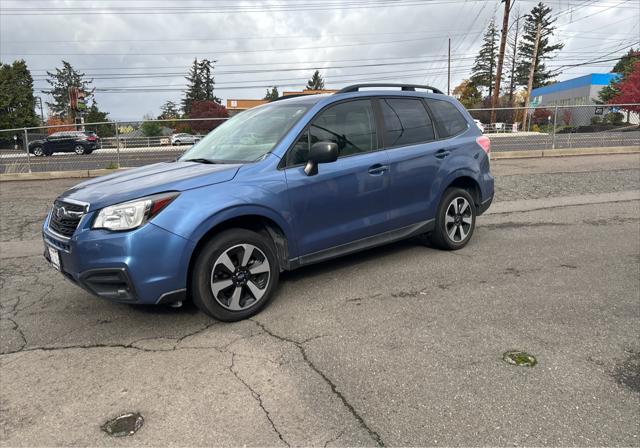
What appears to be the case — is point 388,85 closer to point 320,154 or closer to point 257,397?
point 320,154

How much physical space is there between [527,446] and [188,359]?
212 cm

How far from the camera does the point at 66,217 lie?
3654mm

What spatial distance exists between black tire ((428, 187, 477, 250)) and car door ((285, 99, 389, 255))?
95 cm

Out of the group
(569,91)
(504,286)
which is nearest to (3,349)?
(504,286)

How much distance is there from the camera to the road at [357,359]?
2504 millimetres

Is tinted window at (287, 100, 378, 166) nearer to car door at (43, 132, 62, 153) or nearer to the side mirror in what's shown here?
the side mirror

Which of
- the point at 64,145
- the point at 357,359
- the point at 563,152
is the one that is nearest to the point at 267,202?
the point at 357,359

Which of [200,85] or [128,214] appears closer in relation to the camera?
[128,214]

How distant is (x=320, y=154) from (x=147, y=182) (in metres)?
1.39

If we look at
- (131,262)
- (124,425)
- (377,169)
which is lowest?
(124,425)

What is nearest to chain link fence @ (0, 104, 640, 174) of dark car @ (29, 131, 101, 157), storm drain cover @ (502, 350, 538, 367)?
dark car @ (29, 131, 101, 157)

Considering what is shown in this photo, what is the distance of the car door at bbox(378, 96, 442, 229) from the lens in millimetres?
4797

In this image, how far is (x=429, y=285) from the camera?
457cm

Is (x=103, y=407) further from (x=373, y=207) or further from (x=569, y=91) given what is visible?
(x=569, y=91)
